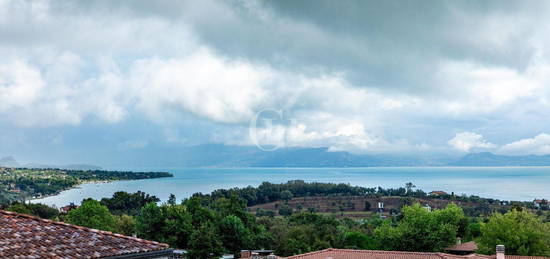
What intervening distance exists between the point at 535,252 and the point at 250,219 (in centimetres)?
1937

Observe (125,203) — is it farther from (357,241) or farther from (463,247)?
(463,247)

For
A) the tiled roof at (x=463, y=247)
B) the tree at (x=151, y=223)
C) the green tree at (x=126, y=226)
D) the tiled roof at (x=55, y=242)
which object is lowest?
the green tree at (x=126, y=226)

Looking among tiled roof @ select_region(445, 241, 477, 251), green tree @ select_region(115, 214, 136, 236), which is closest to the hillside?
green tree @ select_region(115, 214, 136, 236)

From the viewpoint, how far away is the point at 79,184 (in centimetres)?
17162

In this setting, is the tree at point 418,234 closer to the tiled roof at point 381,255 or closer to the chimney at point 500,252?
the tiled roof at point 381,255

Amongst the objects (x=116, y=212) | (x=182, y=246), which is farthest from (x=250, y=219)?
(x=116, y=212)

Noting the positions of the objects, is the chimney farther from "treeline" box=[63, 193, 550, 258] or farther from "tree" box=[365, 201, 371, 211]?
"tree" box=[365, 201, 371, 211]

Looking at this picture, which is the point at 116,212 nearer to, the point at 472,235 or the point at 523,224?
the point at 472,235

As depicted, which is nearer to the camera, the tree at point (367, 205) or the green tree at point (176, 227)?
the green tree at point (176, 227)

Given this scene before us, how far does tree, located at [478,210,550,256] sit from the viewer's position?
24.8 m

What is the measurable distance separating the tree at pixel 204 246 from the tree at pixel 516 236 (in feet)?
49.0

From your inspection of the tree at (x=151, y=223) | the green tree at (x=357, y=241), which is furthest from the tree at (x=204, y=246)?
the green tree at (x=357, y=241)

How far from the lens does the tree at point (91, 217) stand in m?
35.6

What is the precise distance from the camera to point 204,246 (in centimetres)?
2950
